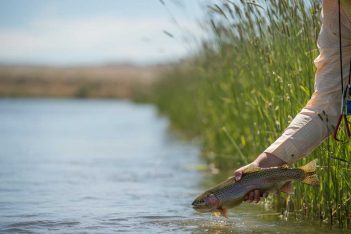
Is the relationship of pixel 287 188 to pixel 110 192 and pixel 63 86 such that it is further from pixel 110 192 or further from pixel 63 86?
pixel 63 86

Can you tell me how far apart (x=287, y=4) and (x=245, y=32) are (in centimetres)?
78

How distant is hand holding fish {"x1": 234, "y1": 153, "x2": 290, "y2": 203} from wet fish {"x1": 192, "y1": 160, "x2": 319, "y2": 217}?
22 mm

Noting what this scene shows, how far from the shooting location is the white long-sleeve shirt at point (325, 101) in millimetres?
4410

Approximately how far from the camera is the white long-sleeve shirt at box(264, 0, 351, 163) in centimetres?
441

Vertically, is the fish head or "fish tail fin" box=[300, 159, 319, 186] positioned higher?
"fish tail fin" box=[300, 159, 319, 186]

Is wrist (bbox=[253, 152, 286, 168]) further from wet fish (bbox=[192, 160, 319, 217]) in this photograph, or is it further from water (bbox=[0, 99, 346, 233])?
water (bbox=[0, 99, 346, 233])

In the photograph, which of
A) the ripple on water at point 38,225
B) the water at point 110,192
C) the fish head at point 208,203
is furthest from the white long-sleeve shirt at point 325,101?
the ripple on water at point 38,225

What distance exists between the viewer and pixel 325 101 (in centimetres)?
447

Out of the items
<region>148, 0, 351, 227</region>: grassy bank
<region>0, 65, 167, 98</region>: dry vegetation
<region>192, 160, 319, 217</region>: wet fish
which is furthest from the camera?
<region>0, 65, 167, 98</region>: dry vegetation

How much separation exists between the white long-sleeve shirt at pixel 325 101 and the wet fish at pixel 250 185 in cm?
10

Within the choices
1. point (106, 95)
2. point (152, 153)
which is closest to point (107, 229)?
point (152, 153)

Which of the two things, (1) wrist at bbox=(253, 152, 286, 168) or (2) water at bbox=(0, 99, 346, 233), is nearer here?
(1) wrist at bbox=(253, 152, 286, 168)

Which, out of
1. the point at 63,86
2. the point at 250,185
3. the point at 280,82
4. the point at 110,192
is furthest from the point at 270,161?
the point at 63,86

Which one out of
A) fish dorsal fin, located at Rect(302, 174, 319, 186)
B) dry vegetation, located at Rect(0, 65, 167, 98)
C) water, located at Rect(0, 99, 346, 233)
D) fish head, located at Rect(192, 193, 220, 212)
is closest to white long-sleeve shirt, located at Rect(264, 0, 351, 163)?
fish dorsal fin, located at Rect(302, 174, 319, 186)
